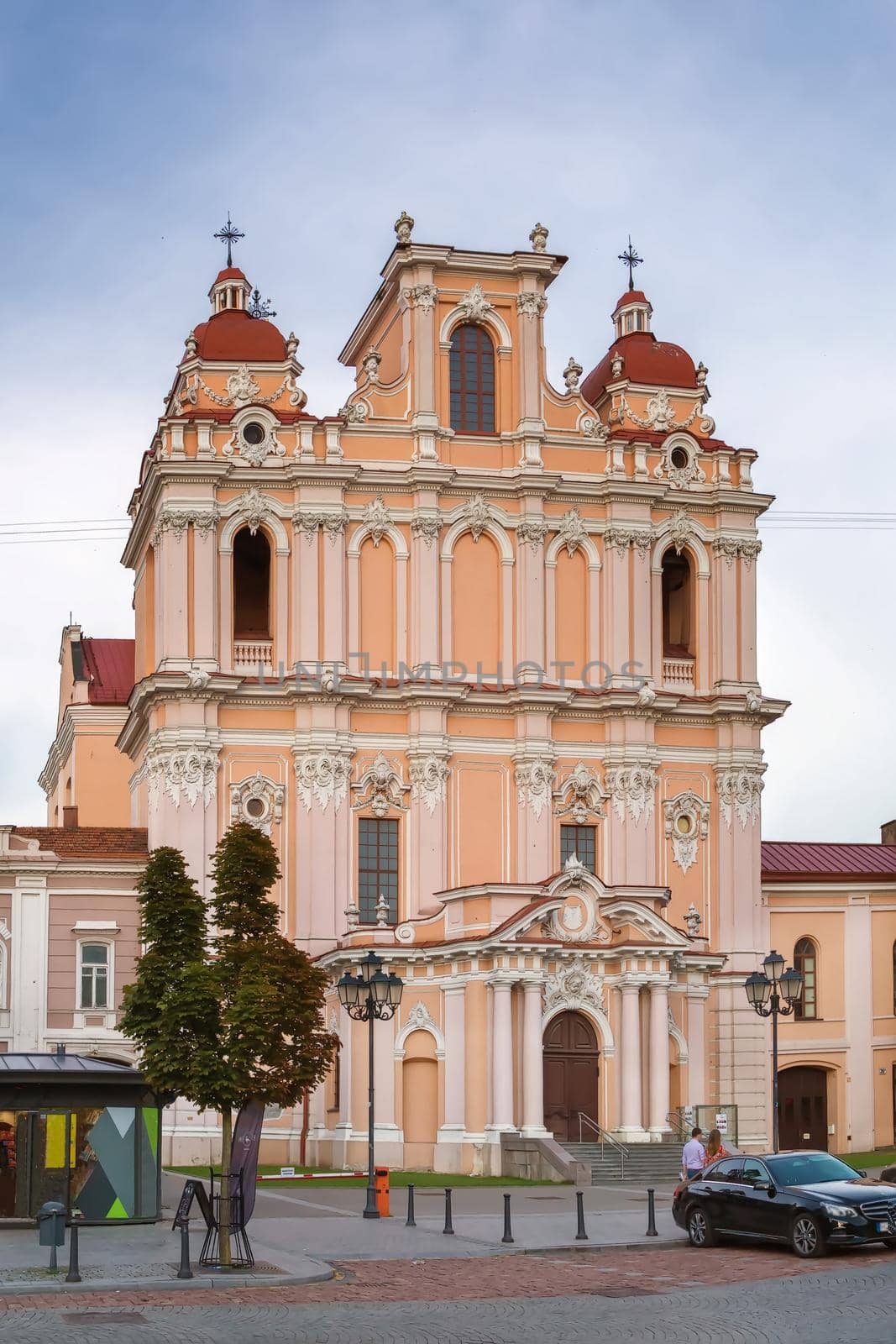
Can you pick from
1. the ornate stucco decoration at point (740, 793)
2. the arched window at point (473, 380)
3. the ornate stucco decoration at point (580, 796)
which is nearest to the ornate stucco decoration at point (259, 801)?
the ornate stucco decoration at point (580, 796)

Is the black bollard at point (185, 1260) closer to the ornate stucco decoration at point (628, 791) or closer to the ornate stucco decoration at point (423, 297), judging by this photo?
the ornate stucco decoration at point (628, 791)

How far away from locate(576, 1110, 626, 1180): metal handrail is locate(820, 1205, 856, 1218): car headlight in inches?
904

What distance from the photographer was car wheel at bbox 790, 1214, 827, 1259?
31219 mm

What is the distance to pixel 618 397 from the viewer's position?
222 ft

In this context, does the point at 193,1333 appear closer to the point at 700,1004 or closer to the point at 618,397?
the point at 700,1004

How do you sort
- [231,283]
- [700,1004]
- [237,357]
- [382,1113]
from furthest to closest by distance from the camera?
[231,283] < [237,357] < [700,1004] < [382,1113]

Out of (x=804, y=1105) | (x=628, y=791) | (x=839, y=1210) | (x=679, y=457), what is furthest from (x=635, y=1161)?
(x=839, y=1210)

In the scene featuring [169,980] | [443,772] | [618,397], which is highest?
[618,397]

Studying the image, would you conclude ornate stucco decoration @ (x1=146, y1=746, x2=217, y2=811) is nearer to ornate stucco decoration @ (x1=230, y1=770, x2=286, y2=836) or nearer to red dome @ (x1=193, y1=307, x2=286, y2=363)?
ornate stucco decoration @ (x1=230, y1=770, x2=286, y2=836)

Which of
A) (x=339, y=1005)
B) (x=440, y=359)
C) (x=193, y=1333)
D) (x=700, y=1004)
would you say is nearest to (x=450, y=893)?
(x=339, y=1005)

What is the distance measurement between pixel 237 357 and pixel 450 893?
18037mm

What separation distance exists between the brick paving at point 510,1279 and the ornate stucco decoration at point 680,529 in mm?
34468

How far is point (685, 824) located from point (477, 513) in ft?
37.0

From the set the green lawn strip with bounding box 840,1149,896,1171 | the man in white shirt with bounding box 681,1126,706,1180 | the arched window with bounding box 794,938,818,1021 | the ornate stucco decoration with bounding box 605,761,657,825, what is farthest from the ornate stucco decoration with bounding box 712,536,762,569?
the man in white shirt with bounding box 681,1126,706,1180
